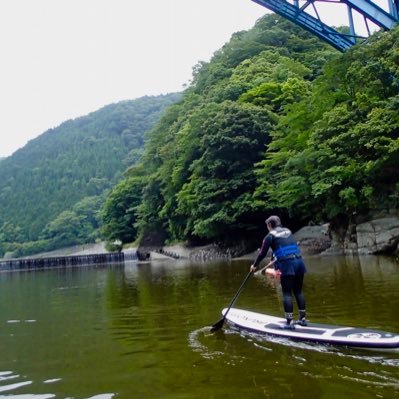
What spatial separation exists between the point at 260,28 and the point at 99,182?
77.3 metres

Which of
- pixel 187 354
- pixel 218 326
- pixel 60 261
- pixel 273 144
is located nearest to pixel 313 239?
pixel 273 144

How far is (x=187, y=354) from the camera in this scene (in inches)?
240

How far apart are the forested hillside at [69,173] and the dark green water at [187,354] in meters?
93.1

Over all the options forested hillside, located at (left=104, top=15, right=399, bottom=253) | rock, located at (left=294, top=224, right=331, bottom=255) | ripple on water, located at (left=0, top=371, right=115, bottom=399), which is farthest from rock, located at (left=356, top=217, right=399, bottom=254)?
ripple on water, located at (left=0, top=371, right=115, bottom=399)

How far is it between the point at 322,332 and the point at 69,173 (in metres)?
128

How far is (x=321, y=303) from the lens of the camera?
9.61 meters

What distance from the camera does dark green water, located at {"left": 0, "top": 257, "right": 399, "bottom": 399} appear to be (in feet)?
15.2

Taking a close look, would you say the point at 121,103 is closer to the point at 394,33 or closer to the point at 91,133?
the point at 91,133

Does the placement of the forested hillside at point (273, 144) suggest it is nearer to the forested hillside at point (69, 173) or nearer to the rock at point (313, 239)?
the rock at point (313, 239)

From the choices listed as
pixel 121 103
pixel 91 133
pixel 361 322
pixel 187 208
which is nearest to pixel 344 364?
pixel 361 322

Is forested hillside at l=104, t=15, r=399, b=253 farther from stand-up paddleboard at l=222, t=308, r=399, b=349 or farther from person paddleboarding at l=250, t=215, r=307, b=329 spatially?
stand-up paddleboard at l=222, t=308, r=399, b=349

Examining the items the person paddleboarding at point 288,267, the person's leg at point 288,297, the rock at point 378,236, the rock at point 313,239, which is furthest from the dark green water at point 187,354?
the rock at point 313,239

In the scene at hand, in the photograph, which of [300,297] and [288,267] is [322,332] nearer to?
[300,297]

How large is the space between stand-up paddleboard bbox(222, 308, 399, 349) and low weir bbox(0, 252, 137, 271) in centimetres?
4151
